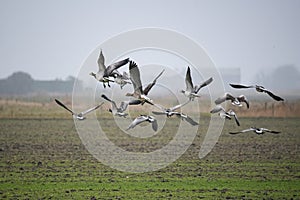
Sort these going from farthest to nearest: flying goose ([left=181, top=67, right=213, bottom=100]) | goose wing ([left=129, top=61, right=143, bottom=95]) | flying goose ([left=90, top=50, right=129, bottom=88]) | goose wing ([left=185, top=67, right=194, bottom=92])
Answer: flying goose ([left=181, top=67, right=213, bottom=100])
goose wing ([left=185, top=67, right=194, bottom=92])
flying goose ([left=90, top=50, right=129, bottom=88])
goose wing ([left=129, top=61, right=143, bottom=95])

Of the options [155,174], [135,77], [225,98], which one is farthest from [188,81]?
[155,174]

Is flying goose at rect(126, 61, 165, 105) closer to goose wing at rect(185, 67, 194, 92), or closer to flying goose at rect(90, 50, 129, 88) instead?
flying goose at rect(90, 50, 129, 88)

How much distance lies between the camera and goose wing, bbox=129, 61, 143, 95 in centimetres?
830

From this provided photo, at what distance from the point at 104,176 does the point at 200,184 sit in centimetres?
257

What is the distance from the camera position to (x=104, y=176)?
566 inches

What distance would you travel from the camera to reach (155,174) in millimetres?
14945

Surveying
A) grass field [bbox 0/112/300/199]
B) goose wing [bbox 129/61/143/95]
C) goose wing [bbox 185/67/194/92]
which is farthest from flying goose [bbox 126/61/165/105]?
grass field [bbox 0/112/300/199]

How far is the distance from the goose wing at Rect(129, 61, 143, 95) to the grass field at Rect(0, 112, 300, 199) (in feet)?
12.4

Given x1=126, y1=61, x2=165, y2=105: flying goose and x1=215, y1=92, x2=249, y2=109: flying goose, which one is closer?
x1=126, y1=61, x2=165, y2=105: flying goose

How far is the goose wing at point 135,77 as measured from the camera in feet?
27.2

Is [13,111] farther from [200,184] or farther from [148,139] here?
[200,184]

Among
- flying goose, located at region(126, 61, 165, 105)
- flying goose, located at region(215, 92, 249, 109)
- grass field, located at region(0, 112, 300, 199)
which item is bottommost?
grass field, located at region(0, 112, 300, 199)

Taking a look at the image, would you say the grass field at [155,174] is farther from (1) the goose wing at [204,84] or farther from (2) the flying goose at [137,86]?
(2) the flying goose at [137,86]

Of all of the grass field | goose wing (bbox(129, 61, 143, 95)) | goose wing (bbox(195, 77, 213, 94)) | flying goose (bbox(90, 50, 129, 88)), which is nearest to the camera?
goose wing (bbox(129, 61, 143, 95))
